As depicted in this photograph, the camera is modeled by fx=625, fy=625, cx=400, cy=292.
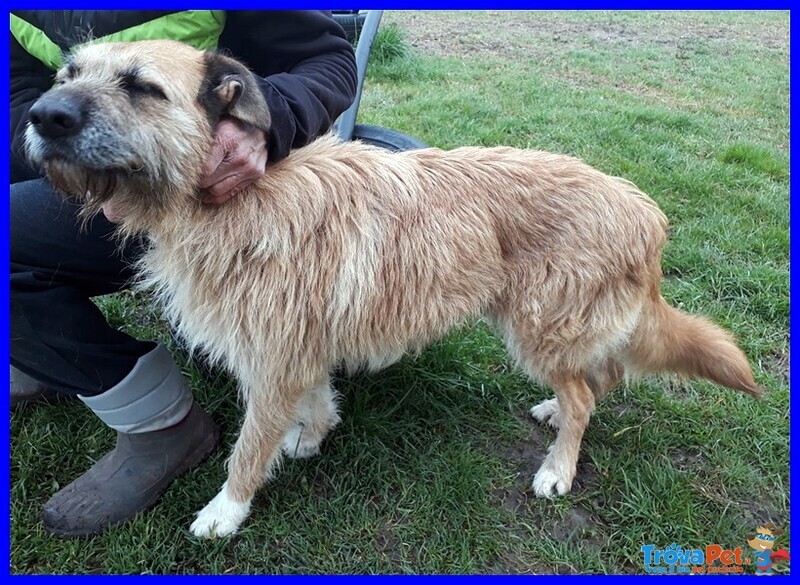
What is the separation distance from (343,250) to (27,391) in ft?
5.50

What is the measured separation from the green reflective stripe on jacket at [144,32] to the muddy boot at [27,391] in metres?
1.32

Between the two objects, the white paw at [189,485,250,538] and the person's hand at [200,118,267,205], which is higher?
the person's hand at [200,118,267,205]

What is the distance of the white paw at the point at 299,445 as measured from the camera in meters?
2.54

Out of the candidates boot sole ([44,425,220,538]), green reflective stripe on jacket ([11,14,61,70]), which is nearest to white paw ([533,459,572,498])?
boot sole ([44,425,220,538])

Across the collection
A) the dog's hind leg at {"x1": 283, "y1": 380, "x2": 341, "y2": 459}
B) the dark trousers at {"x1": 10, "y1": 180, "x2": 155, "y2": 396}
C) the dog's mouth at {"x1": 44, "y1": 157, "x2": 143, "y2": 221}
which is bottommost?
the dog's hind leg at {"x1": 283, "y1": 380, "x2": 341, "y2": 459}

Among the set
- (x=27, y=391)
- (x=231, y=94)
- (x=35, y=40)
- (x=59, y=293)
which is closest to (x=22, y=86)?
Answer: (x=35, y=40)

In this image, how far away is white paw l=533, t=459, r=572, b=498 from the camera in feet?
8.00

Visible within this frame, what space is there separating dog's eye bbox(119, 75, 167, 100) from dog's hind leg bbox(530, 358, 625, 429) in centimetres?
194

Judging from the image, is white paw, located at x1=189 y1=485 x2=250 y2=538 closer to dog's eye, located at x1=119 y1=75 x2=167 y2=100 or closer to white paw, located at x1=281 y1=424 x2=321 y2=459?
white paw, located at x1=281 y1=424 x2=321 y2=459

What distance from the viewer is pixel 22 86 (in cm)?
218

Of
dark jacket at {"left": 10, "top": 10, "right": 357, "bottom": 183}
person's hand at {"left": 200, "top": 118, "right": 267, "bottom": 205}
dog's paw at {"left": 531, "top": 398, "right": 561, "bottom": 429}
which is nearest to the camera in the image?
person's hand at {"left": 200, "top": 118, "right": 267, "bottom": 205}

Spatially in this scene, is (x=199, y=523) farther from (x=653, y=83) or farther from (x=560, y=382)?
(x=653, y=83)

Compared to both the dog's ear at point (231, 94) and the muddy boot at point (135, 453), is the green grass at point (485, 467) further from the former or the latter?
the dog's ear at point (231, 94)

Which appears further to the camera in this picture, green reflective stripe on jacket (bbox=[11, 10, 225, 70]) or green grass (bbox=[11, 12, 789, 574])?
green grass (bbox=[11, 12, 789, 574])
